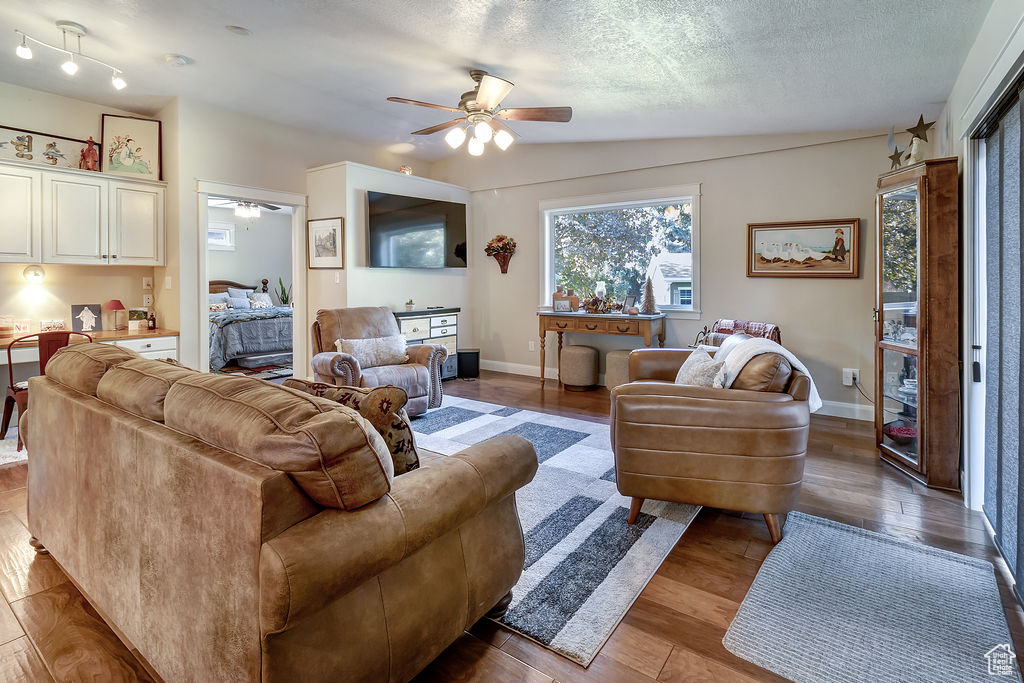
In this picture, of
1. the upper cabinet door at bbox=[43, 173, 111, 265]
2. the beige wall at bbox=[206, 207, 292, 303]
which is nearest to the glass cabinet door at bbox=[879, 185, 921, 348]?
the upper cabinet door at bbox=[43, 173, 111, 265]

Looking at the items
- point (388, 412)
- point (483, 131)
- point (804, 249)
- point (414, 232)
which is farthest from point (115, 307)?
point (804, 249)

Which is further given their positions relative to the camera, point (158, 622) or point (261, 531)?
point (158, 622)

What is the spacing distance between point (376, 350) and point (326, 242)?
68.5 inches

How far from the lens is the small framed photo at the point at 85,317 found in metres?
4.65

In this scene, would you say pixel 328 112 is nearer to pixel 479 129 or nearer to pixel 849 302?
pixel 479 129

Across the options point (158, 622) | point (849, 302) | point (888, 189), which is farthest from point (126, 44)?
point (849, 302)

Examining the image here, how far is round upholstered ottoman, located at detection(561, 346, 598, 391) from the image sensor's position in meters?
5.65

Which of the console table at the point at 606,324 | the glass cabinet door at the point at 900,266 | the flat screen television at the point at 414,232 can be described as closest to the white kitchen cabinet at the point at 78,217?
the flat screen television at the point at 414,232

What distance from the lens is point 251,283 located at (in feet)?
30.7

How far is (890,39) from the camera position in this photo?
8.51ft

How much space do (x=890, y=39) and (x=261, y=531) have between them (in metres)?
3.41

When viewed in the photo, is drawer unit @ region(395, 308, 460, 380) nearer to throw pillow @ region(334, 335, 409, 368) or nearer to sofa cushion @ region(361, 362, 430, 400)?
throw pillow @ region(334, 335, 409, 368)

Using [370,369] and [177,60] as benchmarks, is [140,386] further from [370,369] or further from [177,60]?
[177,60]

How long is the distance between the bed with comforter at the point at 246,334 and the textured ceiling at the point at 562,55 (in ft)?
8.53
